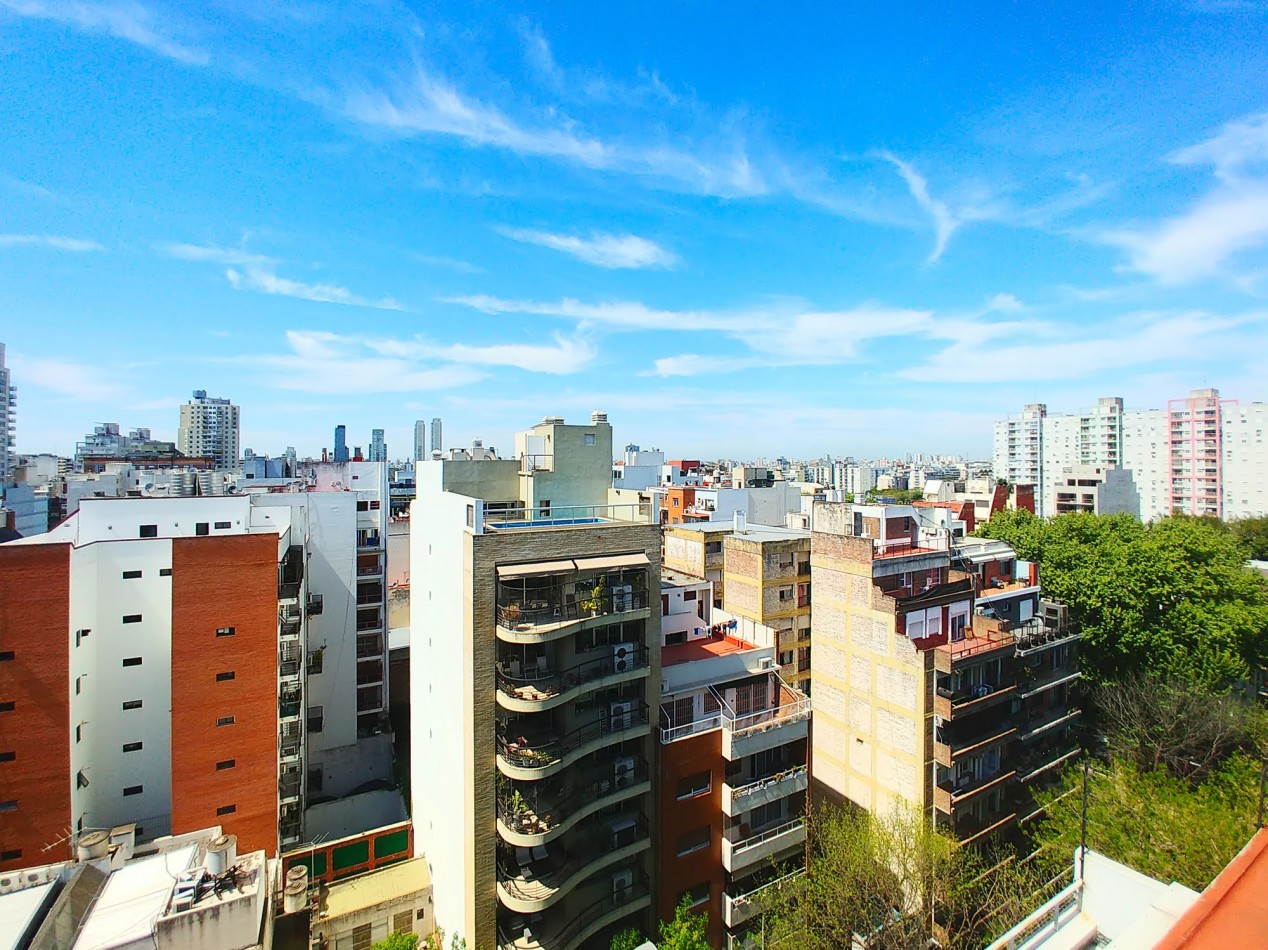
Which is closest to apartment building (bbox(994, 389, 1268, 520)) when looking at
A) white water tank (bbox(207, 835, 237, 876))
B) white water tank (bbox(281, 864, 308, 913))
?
white water tank (bbox(281, 864, 308, 913))

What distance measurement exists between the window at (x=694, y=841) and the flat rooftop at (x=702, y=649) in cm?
543

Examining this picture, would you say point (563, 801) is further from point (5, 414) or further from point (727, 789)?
point (5, 414)

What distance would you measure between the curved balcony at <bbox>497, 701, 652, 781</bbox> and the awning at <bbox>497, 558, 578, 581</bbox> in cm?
492

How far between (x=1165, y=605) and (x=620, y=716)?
106ft

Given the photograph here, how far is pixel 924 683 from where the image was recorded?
21703 mm

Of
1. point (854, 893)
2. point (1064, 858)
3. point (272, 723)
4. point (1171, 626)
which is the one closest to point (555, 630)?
point (854, 893)

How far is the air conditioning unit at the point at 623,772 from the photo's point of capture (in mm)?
18094

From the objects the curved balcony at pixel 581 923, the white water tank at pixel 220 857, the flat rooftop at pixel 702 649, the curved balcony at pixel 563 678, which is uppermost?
the curved balcony at pixel 563 678

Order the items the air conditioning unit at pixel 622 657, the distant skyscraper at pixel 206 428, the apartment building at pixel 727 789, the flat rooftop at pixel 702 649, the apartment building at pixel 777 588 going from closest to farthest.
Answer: the air conditioning unit at pixel 622 657
the apartment building at pixel 727 789
the flat rooftop at pixel 702 649
the apartment building at pixel 777 588
the distant skyscraper at pixel 206 428

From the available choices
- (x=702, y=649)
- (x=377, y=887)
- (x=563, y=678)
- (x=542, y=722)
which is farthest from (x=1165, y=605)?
(x=377, y=887)

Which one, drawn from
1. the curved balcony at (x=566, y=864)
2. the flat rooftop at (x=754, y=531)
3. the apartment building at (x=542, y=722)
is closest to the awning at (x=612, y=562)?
the apartment building at (x=542, y=722)

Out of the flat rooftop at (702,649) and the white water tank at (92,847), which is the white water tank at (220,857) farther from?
the flat rooftop at (702,649)

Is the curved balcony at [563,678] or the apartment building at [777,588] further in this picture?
the apartment building at [777,588]

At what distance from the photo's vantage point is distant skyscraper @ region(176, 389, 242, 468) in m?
143
